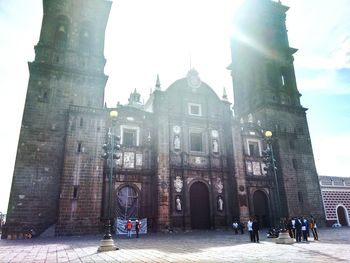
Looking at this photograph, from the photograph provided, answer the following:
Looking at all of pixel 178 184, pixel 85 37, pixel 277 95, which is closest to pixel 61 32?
pixel 85 37

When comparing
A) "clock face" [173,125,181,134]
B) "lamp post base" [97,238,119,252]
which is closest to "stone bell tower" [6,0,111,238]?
"clock face" [173,125,181,134]

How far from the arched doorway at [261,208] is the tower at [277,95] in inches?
69.1

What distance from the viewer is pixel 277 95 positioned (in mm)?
30688

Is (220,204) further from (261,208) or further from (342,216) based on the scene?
(342,216)

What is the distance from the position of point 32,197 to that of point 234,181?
15817 mm

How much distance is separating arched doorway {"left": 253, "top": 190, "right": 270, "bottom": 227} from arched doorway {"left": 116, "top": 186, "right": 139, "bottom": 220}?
1111 centimetres

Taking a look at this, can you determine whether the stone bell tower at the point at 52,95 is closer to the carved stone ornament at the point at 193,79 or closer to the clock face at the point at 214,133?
the carved stone ornament at the point at 193,79

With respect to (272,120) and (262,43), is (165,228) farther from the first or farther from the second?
(262,43)

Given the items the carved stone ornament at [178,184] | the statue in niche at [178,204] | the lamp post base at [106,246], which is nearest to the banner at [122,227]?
the statue in niche at [178,204]

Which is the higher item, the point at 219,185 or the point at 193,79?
the point at 193,79

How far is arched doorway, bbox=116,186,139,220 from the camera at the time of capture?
69.7 feet

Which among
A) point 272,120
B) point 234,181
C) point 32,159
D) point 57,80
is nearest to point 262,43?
point 272,120

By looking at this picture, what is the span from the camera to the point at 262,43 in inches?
1309

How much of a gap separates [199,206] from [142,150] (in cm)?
680
